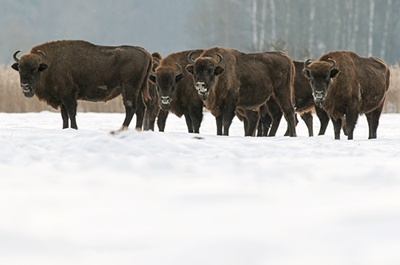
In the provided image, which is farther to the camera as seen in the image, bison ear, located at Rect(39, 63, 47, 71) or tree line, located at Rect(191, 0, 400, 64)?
tree line, located at Rect(191, 0, 400, 64)

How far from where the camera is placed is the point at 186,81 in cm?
1216

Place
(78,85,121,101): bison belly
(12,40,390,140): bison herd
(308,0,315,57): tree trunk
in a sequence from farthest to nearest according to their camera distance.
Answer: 1. (308,0,315,57): tree trunk
2. (78,85,121,101): bison belly
3. (12,40,390,140): bison herd

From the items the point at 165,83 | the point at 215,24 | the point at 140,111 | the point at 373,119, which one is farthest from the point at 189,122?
the point at 215,24

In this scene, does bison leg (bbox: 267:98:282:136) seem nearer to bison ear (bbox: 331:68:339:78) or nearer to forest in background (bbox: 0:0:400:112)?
bison ear (bbox: 331:68:339:78)

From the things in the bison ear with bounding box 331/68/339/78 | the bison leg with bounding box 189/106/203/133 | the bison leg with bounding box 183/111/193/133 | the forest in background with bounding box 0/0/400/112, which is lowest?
the forest in background with bounding box 0/0/400/112

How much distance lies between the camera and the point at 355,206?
15.4ft

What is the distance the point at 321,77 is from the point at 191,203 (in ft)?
22.2

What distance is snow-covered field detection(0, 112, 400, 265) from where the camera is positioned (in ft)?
12.8

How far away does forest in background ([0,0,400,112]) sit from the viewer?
49344 millimetres

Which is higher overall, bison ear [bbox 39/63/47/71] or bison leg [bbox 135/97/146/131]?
bison ear [bbox 39/63/47/71]

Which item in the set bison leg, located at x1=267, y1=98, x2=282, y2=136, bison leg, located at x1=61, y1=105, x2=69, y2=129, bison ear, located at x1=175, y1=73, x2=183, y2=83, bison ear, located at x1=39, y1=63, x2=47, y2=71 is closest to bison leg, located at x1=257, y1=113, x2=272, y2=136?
bison leg, located at x1=267, y1=98, x2=282, y2=136

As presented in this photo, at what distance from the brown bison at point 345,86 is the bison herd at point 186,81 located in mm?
13

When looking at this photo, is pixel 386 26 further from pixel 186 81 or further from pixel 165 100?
pixel 165 100

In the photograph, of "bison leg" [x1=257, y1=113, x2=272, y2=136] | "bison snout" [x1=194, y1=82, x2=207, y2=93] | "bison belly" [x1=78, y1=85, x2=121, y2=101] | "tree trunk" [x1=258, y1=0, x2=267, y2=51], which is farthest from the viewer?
"tree trunk" [x1=258, y1=0, x2=267, y2=51]
